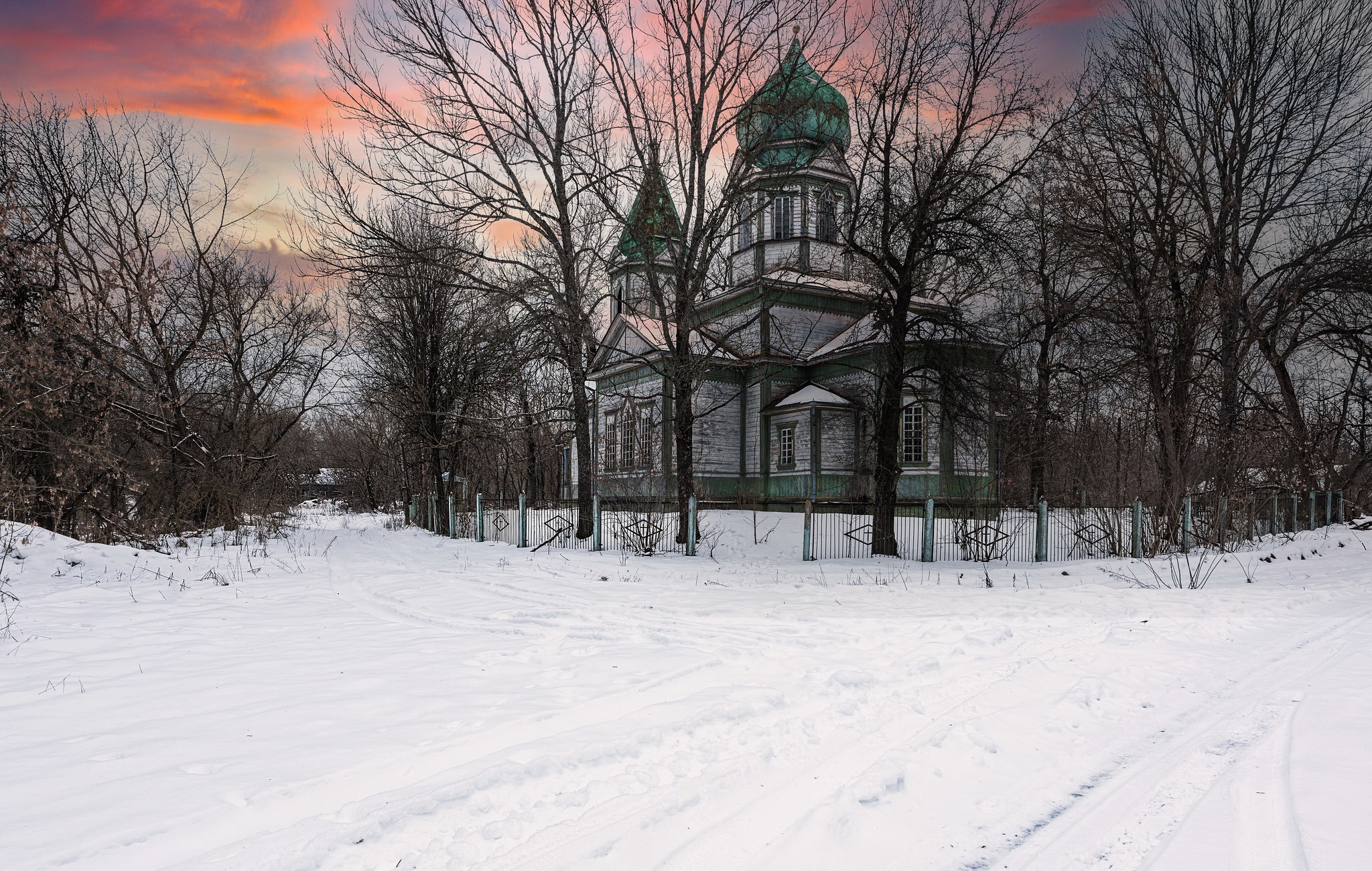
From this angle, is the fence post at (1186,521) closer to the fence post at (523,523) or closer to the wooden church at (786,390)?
the wooden church at (786,390)

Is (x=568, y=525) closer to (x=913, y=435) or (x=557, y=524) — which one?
(x=557, y=524)

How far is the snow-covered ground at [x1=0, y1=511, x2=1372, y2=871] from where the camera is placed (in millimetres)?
3119

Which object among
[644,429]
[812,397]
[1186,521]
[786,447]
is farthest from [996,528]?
[644,429]

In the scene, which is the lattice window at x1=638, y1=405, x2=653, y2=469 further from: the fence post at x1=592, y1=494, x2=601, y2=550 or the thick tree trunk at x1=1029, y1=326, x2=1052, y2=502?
the thick tree trunk at x1=1029, y1=326, x2=1052, y2=502

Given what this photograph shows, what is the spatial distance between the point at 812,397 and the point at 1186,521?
11977 millimetres

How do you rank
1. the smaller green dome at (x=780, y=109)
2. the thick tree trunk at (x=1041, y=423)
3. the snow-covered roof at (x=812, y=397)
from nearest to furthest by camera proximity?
the smaller green dome at (x=780, y=109)
the snow-covered roof at (x=812, y=397)
the thick tree trunk at (x=1041, y=423)

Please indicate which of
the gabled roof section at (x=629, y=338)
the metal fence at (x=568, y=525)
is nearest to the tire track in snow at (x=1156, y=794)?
the metal fence at (x=568, y=525)

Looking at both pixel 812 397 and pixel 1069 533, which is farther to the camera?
pixel 812 397

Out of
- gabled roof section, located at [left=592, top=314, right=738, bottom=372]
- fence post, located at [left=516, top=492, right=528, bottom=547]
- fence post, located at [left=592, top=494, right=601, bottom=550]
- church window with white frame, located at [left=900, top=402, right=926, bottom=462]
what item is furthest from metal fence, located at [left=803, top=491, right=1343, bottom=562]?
gabled roof section, located at [left=592, top=314, right=738, bottom=372]

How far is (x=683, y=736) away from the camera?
4.41 m

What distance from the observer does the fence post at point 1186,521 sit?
14.5 m

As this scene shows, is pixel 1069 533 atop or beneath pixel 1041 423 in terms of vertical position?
beneath

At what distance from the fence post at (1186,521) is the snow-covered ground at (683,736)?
218 inches

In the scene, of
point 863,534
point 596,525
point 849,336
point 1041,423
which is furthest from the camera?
point 1041,423
